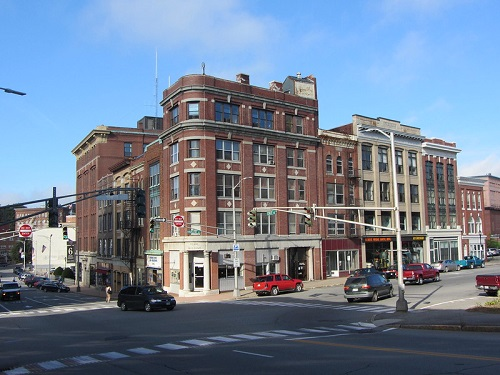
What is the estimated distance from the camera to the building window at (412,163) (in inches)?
2616

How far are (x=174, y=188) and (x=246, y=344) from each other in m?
32.2

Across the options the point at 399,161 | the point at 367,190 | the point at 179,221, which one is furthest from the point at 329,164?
the point at 179,221

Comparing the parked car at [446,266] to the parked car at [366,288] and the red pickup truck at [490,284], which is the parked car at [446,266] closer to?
the red pickup truck at [490,284]

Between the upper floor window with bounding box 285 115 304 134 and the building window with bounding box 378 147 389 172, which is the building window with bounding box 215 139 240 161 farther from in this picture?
the building window with bounding box 378 147 389 172

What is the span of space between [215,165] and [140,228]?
1604 cm

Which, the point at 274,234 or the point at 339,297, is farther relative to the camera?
the point at 274,234

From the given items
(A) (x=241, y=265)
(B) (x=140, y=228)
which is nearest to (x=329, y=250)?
(A) (x=241, y=265)

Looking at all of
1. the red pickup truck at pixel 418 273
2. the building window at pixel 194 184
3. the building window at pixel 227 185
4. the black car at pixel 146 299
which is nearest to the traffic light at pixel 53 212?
the black car at pixel 146 299

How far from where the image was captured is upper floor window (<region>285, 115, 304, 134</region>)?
53062 mm

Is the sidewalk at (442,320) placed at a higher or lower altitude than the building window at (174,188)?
lower

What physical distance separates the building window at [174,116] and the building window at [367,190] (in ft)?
81.1

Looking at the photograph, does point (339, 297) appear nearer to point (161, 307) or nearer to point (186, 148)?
point (161, 307)

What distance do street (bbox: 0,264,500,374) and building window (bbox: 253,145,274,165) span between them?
22486mm

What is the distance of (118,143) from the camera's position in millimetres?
75312
